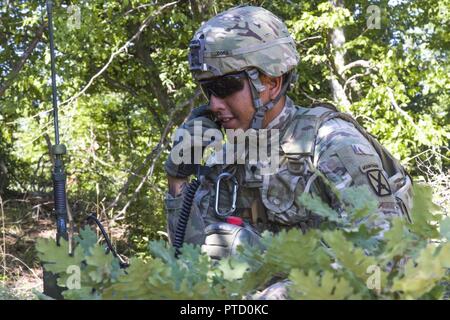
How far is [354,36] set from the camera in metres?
10.4

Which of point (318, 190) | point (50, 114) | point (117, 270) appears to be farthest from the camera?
point (50, 114)

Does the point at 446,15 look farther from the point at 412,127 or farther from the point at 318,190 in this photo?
the point at 318,190

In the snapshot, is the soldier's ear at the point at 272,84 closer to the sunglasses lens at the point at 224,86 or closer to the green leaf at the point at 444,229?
the sunglasses lens at the point at 224,86

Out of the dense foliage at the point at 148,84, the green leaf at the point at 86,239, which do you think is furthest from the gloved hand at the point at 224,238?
the dense foliage at the point at 148,84

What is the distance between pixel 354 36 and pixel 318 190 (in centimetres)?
833

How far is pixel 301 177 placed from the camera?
2.62 meters

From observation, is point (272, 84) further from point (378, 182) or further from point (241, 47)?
point (378, 182)

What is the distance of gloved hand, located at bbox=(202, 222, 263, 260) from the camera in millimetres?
2295

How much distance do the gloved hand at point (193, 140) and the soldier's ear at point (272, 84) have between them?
279 millimetres

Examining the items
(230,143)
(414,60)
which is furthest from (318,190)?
(414,60)

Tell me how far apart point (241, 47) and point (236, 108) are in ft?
0.82

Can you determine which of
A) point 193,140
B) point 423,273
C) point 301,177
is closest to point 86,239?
point 423,273

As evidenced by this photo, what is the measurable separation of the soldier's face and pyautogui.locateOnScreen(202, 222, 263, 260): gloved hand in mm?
490

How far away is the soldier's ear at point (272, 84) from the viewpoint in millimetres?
2910
